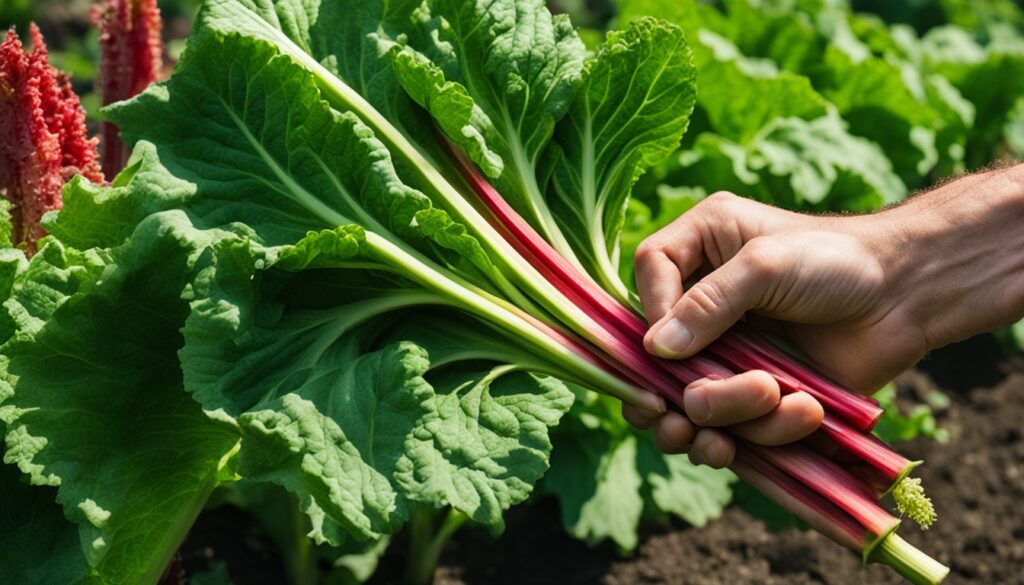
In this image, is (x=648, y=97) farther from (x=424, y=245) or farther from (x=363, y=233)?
(x=363, y=233)

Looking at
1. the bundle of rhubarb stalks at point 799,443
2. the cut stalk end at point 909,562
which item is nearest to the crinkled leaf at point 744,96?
the bundle of rhubarb stalks at point 799,443

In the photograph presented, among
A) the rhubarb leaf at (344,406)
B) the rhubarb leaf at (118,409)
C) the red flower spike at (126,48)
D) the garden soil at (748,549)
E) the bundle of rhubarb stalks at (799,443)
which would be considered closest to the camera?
the rhubarb leaf at (344,406)

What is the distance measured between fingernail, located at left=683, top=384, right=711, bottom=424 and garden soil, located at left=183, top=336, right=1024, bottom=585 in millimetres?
1534

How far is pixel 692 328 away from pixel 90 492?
129cm

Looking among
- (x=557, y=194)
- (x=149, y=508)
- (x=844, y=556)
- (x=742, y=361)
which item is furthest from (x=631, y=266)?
(x=149, y=508)

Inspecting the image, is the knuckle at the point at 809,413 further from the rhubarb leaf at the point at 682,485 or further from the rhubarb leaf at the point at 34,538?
the rhubarb leaf at the point at 34,538

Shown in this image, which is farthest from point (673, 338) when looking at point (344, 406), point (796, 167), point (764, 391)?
point (796, 167)

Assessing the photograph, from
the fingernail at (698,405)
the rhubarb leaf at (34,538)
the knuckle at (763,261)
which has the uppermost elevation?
the knuckle at (763,261)

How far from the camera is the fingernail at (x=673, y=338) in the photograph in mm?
2666

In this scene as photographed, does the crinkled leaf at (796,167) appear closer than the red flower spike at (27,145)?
No

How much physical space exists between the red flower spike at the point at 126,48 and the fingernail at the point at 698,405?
1768 mm

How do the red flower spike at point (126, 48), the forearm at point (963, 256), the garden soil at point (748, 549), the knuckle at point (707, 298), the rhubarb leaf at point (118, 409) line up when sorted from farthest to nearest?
the garden soil at point (748, 549), the red flower spike at point (126, 48), the forearm at point (963, 256), the knuckle at point (707, 298), the rhubarb leaf at point (118, 409)

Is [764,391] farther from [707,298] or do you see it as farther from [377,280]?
[377,280]

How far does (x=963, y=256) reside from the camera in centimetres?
296
